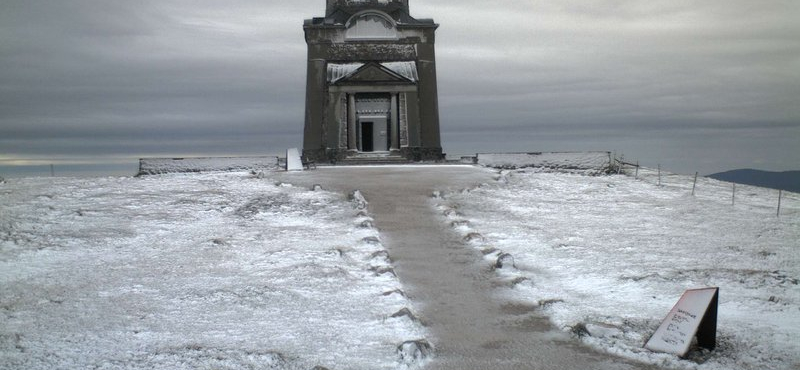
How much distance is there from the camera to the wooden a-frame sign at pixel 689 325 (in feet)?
25.7

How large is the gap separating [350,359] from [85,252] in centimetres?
662

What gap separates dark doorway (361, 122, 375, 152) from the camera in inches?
1227

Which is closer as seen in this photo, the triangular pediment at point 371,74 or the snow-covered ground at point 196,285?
the snow-covered ground at point 196,285

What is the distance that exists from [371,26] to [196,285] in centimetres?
2361

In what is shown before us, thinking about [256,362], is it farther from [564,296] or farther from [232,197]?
[232,197]

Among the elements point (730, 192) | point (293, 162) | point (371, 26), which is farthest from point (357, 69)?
point (730, 192)

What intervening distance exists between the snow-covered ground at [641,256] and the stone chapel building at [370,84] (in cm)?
1100

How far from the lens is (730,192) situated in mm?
20781

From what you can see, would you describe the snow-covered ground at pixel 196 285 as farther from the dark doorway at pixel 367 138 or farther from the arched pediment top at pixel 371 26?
the arched pediment top at pixel 371 26

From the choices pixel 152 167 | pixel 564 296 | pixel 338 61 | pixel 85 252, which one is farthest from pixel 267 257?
pixel 338 61

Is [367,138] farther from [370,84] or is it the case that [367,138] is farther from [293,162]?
[293,162]

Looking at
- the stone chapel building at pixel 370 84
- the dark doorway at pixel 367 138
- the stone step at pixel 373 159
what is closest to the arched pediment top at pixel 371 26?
the stone chapel building at pixel 370 84

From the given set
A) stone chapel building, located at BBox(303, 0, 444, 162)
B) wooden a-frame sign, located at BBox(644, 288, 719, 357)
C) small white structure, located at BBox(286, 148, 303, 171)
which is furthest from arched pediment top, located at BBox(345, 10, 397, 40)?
wooden a-frame sign, located at BBox(644, 288, 719, 357)

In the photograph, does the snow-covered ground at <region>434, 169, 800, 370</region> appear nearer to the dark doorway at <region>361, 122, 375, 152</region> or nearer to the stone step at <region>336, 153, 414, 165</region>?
the stone step at <region>336, 153, 414, 165</region>
